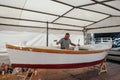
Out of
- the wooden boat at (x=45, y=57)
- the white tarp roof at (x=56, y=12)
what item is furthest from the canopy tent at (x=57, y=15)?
the wooden boat at (x=45, y=57)

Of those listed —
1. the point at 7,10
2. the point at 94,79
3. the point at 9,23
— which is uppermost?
the point at 7,10

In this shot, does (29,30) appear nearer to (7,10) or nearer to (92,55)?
(7,10)

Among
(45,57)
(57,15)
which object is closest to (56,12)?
(57,15)

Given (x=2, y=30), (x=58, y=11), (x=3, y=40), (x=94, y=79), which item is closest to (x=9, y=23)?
(x=2, y=30)

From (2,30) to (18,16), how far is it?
0.81 m

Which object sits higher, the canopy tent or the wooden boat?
the canopy tent

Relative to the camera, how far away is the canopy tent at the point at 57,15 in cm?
378

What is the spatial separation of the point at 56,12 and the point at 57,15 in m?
0.31

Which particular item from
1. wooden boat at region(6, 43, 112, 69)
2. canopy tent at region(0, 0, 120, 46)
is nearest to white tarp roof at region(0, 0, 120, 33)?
canopy tent at region(0, 0, 120, 46)

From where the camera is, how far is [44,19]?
507cm

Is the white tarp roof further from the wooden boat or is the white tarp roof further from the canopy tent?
the wooden boat

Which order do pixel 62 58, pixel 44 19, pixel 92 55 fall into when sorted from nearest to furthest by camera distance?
pixel 62 58 < pixel 92 55 < pixel 44 19

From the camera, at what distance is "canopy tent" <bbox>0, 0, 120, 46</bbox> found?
3781 mm

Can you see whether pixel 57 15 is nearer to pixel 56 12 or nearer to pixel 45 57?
pixel 56 12
